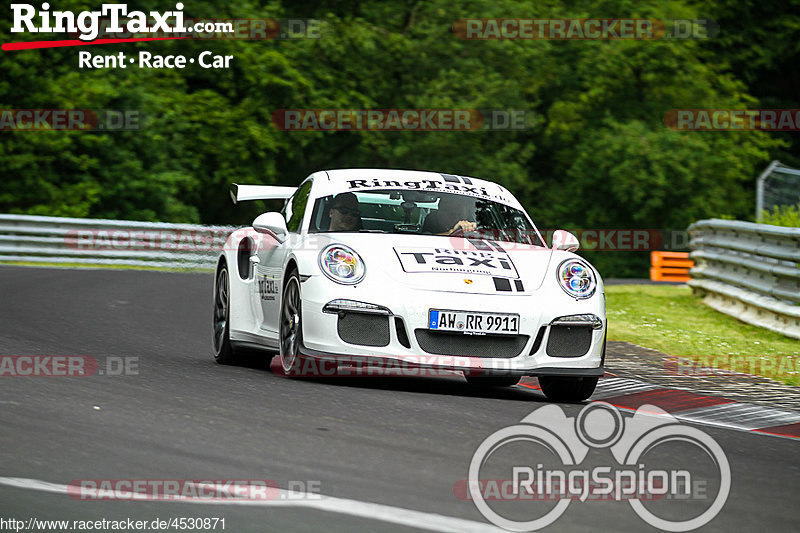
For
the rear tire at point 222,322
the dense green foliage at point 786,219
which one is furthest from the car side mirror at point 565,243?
the dense green foliage at point 786,219

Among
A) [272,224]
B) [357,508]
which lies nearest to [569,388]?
[272,224]

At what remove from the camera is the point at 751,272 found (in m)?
14.6

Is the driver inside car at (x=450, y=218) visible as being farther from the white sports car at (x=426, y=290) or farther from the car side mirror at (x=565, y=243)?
the car side mirror at (x=565, y=243)

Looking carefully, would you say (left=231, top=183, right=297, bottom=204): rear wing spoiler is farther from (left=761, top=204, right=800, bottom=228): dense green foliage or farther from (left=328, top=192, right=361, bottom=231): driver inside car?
(left=761, top=204, right=800, bottom=228): dense green foliage

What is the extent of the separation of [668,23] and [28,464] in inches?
1619

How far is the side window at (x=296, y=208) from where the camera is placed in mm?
9141

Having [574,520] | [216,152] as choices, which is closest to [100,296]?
[574,520]

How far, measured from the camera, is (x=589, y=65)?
44594mm

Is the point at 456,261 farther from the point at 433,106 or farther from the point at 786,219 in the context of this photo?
the point at 433,106

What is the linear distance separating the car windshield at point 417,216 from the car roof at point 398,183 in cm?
7

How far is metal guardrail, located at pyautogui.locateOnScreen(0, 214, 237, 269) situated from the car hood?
55.0 feet

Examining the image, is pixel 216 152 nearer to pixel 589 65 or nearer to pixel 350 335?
pixel 589 65

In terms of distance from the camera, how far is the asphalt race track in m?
4.66

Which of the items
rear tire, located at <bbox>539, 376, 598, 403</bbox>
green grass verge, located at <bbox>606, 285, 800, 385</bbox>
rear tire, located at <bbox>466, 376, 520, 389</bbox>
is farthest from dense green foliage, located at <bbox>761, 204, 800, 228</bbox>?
rear tire, located at <bbox>539, 376, 598, 403</bbox>
